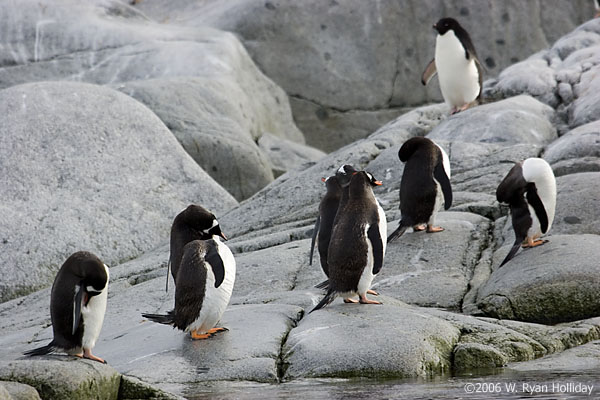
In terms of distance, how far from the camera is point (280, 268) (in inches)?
337

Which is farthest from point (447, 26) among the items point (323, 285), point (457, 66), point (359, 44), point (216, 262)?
point (216, 262)

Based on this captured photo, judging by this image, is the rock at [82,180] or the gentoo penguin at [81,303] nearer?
the gentoo penguin at [81,303]

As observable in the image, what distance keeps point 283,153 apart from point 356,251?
30.1 ft

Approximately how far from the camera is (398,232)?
8.81m

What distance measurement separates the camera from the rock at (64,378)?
196 inches

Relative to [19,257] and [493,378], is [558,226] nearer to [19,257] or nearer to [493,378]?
[493,378]

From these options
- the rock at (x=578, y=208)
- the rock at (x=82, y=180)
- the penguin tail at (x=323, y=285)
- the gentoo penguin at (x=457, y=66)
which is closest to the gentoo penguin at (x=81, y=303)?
the penguin tail at (x=323, y=285)

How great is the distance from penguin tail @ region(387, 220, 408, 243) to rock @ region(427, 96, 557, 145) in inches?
123

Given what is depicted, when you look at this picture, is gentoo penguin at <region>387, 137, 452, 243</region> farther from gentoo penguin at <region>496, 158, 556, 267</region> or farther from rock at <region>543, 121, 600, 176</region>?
rock at <region>543, 121, 600, 176</region>

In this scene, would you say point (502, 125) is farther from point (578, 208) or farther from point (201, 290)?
point (201, 290)

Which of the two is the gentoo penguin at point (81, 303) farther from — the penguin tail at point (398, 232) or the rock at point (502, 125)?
the rock at point (502, 125)

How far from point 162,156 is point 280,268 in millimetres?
4187

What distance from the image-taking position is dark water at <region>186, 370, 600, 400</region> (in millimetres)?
4969

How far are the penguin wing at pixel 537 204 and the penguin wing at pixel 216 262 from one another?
289 centimetres
